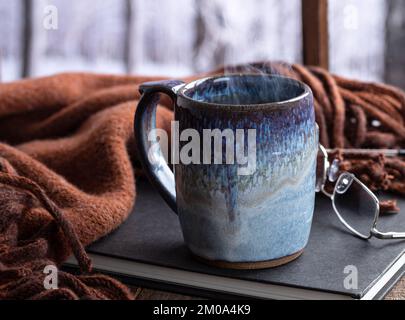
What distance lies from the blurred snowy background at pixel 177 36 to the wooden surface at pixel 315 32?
50 cm

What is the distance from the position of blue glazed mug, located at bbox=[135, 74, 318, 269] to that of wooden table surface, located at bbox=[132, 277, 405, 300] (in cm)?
4

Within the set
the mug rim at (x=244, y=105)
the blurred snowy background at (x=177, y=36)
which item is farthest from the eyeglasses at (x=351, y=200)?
the blurred snowy background at (x=177, y=36)

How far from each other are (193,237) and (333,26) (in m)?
1.00

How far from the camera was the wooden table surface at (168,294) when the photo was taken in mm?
546

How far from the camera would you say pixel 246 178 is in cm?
52

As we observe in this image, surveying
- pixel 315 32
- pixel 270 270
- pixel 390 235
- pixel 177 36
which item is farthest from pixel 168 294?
pixel 177 36

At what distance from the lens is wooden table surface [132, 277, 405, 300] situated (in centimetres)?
55

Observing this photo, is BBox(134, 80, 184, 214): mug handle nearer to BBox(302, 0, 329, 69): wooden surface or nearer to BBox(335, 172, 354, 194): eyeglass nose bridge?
BBox(335, 172, 354, 194): eyeglass nose bridge

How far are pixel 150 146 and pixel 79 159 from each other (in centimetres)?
14

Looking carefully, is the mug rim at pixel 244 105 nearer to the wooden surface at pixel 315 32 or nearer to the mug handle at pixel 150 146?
the mug handle at pixel 150 146

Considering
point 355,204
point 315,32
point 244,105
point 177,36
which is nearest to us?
point 244,105

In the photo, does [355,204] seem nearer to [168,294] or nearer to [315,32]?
[168,294]

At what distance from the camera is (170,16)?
166cm
